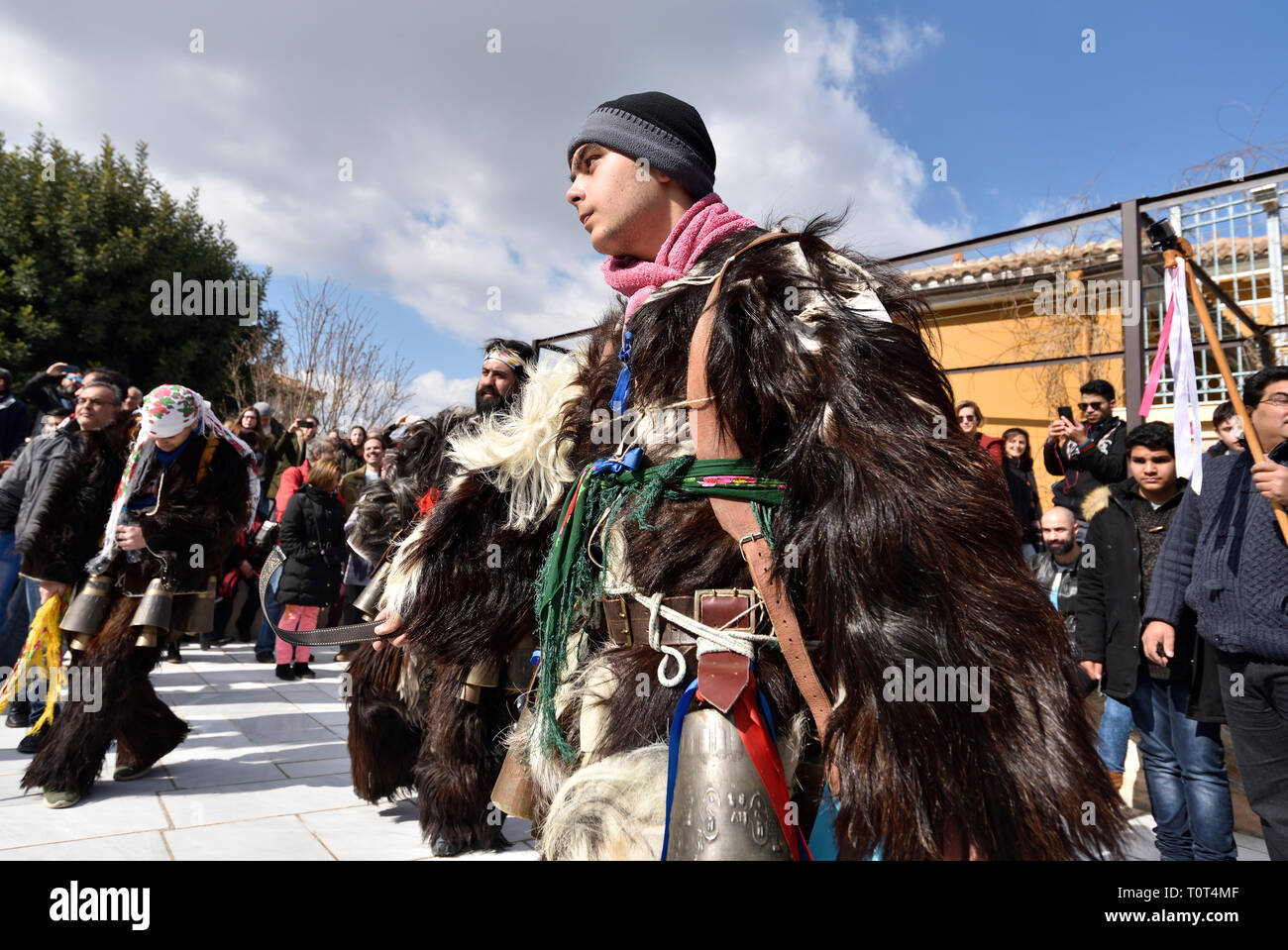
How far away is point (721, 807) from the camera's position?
4.00 feet

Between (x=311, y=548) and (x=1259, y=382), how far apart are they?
20.8ft

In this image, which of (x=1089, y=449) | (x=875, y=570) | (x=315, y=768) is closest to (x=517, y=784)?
(x=875, y=570)

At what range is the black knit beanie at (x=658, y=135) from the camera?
1747mm

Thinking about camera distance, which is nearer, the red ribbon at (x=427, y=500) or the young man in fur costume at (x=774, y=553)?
the young man in fur costume at (x=774, y=553)

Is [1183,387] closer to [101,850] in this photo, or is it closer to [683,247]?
[683,247]

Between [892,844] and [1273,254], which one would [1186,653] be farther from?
[1273,254]

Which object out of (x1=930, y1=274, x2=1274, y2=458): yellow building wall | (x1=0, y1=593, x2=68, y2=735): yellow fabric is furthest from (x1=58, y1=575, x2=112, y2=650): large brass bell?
(x1=930, y1=274, x2=1274, y2=458): yellow building wall

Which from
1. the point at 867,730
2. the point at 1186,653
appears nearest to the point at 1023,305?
the point at 1186,653

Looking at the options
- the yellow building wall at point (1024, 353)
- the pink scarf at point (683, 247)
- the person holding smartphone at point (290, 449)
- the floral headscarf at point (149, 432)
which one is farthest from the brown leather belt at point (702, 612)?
the person holding smartphone at point (290, 449)

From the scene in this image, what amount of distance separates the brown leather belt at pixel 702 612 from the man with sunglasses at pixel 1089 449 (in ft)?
13.8

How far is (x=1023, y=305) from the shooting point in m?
8.80

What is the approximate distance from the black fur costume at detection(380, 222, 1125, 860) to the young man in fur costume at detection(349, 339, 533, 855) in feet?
5.40

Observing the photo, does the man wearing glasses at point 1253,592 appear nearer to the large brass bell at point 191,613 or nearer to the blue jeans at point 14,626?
the large brass bell at point 191,613

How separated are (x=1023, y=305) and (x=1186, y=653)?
6489mm
